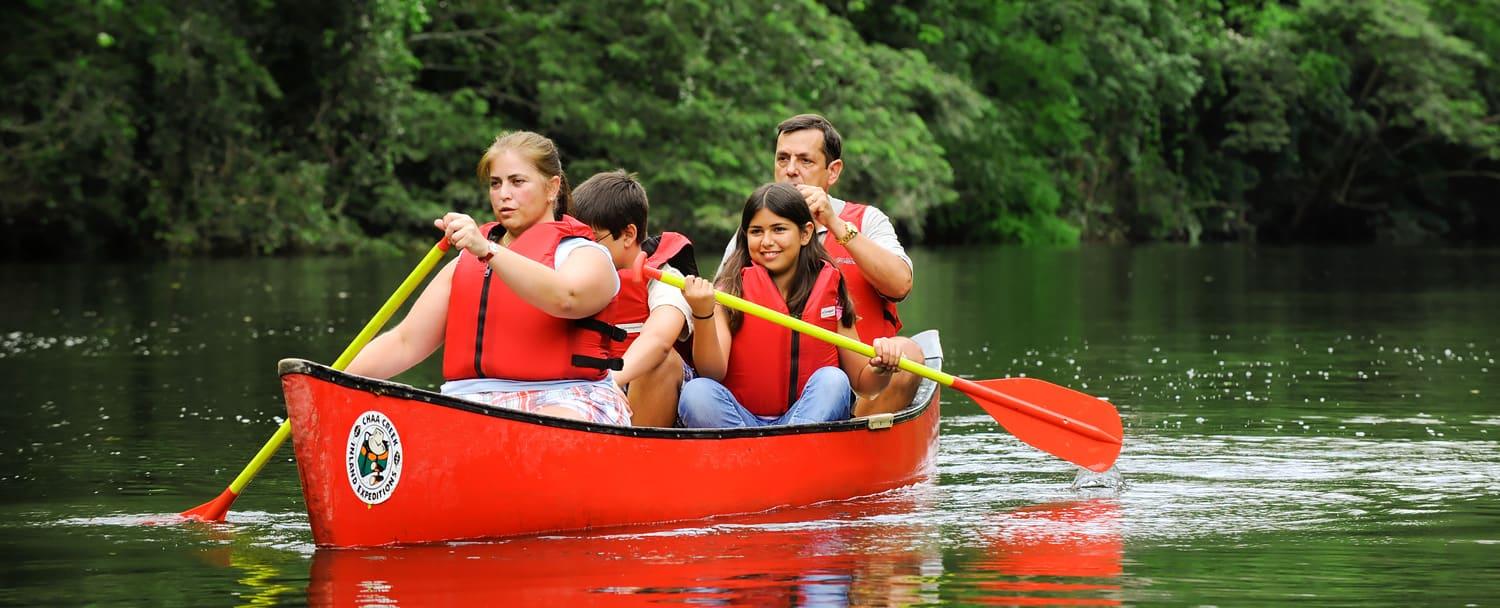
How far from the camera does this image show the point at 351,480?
5.70 meters

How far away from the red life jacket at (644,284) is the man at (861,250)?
26 centimetres

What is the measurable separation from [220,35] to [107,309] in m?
10.8

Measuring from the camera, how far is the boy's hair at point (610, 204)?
6812 mm

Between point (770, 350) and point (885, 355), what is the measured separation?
0.39 metres

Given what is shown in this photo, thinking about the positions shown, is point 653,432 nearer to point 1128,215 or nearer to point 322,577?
point 322,577

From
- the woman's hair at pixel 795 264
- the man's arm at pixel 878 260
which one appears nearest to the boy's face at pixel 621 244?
the woman's hair at pixel 795 264

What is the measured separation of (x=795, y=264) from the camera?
7.29m

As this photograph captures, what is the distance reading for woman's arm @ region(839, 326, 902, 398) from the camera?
A: 7250 mm

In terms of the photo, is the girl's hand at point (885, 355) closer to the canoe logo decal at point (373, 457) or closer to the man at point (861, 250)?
the man at point (861, 250)

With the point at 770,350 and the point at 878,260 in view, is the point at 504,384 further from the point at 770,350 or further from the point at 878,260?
the point at 878,260

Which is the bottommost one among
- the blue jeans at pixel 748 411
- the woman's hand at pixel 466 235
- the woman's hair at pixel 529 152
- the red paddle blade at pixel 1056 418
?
the red paddle blade at pixel 1056 418

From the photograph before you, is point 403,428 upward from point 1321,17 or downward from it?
downward

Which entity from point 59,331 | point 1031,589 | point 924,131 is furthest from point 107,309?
point 924,131

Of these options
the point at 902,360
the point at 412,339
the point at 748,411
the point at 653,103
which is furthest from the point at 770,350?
the point at 653,103
